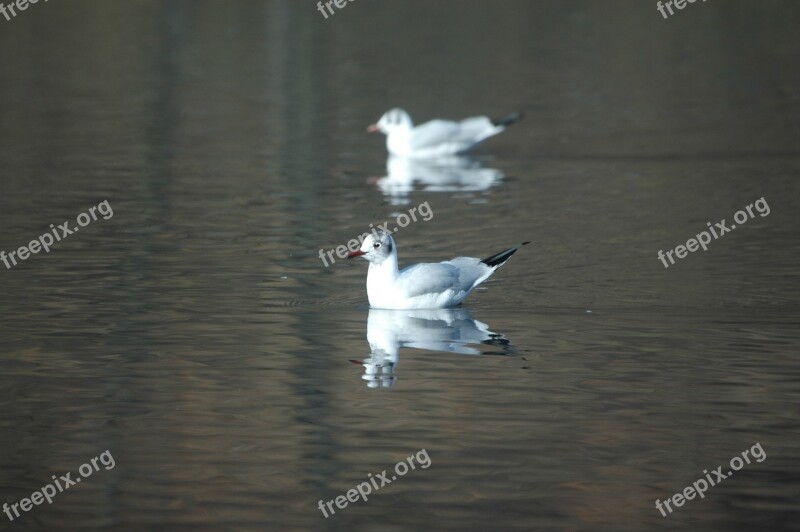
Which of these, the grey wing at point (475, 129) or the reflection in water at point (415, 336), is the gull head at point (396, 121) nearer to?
the grey wing at point (475, 129)

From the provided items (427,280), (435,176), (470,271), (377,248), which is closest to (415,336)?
(427,280)

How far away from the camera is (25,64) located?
38250 millimetres

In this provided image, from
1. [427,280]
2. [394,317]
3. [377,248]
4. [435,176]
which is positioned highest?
[435,176]

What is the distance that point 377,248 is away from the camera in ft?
44.9

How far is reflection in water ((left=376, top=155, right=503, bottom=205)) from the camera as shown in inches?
862

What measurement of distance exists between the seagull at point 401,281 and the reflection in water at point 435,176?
649cm

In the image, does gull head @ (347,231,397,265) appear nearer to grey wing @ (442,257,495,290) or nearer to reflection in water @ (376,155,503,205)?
grey wing @ (442,257,495,290)

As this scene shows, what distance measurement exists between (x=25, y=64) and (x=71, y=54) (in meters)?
3.03

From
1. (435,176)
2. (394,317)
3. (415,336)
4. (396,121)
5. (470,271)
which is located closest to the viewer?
(415,336)

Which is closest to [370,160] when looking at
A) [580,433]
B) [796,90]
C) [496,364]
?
[796,90]

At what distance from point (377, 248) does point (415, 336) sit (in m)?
1.15

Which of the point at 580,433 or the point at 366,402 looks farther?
the point at 366,402

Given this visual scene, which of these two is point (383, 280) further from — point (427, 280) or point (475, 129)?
point (475, 129)

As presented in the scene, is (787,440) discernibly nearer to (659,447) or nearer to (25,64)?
(659,447)
